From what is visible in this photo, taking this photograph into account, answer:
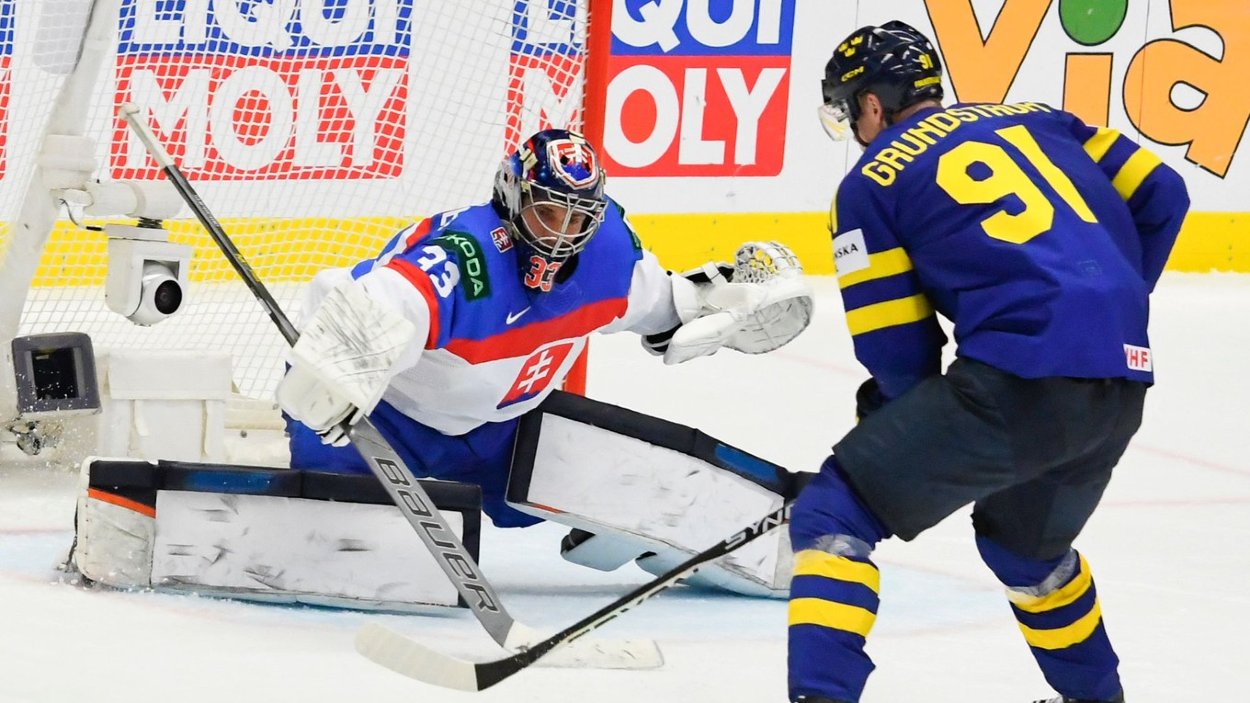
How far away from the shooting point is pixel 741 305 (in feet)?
10.7

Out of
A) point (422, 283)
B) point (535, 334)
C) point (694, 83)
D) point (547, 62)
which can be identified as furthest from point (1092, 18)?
point (422, 283)

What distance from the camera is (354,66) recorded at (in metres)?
5.23

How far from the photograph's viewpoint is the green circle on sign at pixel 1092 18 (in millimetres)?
6820

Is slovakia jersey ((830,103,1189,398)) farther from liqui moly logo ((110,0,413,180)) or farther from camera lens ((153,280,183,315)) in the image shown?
liqui moly logo ((110,0,413,180))

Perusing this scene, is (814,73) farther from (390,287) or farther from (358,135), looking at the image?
(390,287)

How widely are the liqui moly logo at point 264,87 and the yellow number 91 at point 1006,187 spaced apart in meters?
2.88

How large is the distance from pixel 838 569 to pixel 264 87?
335 centimetres

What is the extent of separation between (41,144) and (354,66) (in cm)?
158

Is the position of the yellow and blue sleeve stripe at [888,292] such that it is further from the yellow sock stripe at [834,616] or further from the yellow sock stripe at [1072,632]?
the yellow sock stripe at [1072,632]

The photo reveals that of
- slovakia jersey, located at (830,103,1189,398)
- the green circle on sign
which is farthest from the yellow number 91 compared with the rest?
the green circle on sign

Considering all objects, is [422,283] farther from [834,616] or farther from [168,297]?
[168,297]

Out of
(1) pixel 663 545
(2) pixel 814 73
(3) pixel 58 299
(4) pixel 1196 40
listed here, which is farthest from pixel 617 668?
(4) pixel 1196 40

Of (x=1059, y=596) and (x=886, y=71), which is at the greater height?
(x=886, y=71)

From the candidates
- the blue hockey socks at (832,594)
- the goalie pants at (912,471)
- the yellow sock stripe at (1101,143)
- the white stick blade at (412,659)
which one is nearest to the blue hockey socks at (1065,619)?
the goalie pants at (912,471)
